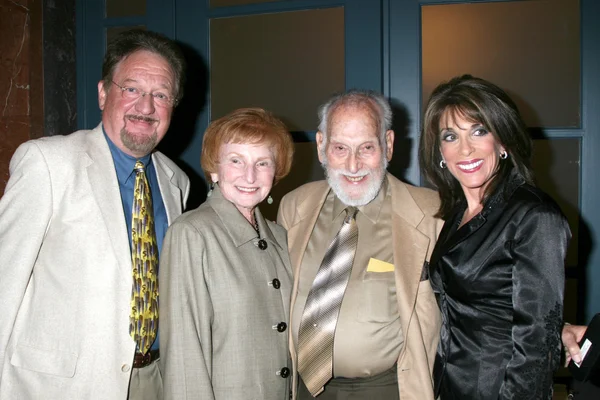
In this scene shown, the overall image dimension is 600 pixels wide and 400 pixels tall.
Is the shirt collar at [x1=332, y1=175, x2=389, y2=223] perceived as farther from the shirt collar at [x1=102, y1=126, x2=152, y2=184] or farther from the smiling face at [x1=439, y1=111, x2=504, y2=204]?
the shirt collar at [x1=102, y1=126, x2=152, y2=184]

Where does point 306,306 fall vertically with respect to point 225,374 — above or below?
above

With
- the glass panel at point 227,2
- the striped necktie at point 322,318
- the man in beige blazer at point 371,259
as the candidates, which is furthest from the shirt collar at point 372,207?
the glass panel at point 227,2

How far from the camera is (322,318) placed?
208 cm

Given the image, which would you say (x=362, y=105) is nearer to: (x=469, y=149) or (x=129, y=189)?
(x=469, y=149)

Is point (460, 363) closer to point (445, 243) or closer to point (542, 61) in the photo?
point (445, 243)

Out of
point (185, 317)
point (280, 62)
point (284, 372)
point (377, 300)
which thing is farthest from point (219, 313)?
point (280, 62)

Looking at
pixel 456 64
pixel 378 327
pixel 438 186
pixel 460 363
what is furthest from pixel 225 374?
pixel 456 64

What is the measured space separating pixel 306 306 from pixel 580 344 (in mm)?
1038

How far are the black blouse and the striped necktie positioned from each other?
0.42 m

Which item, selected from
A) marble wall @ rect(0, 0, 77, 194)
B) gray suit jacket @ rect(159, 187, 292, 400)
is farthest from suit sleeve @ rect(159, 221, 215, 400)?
marble wall @ rect(0, 0, 77, 194)

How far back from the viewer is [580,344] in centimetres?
167

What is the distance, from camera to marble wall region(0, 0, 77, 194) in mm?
3107

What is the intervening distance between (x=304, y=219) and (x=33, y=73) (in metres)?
2.19

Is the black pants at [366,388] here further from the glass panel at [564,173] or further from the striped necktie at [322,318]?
the glass panel at [564,173]
